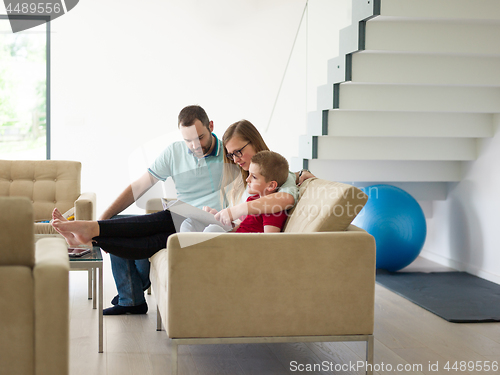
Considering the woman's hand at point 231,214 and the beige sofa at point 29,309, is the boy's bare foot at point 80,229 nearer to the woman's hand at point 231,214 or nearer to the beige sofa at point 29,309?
the woman's hand at point 231,214

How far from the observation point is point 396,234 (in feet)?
12.3

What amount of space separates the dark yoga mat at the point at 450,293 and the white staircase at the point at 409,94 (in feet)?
2.72

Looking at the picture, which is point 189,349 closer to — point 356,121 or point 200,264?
point 200,264

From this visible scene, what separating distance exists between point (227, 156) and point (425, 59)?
1.43m

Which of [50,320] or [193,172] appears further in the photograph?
[193,172]

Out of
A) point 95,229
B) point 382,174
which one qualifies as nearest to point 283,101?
point 382,174

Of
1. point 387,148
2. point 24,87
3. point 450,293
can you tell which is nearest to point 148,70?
point 24,87

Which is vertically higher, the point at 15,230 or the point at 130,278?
the point at 15,230

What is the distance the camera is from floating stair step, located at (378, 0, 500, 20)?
8.81ft

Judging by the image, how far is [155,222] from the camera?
2.25 metres

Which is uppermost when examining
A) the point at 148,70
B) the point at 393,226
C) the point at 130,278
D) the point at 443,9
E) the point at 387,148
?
the point at 148,70

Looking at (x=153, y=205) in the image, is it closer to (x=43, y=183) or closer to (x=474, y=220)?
(x=43, y=183)

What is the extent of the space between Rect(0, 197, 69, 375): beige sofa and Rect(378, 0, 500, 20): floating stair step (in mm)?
2214

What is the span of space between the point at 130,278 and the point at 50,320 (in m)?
1.51
